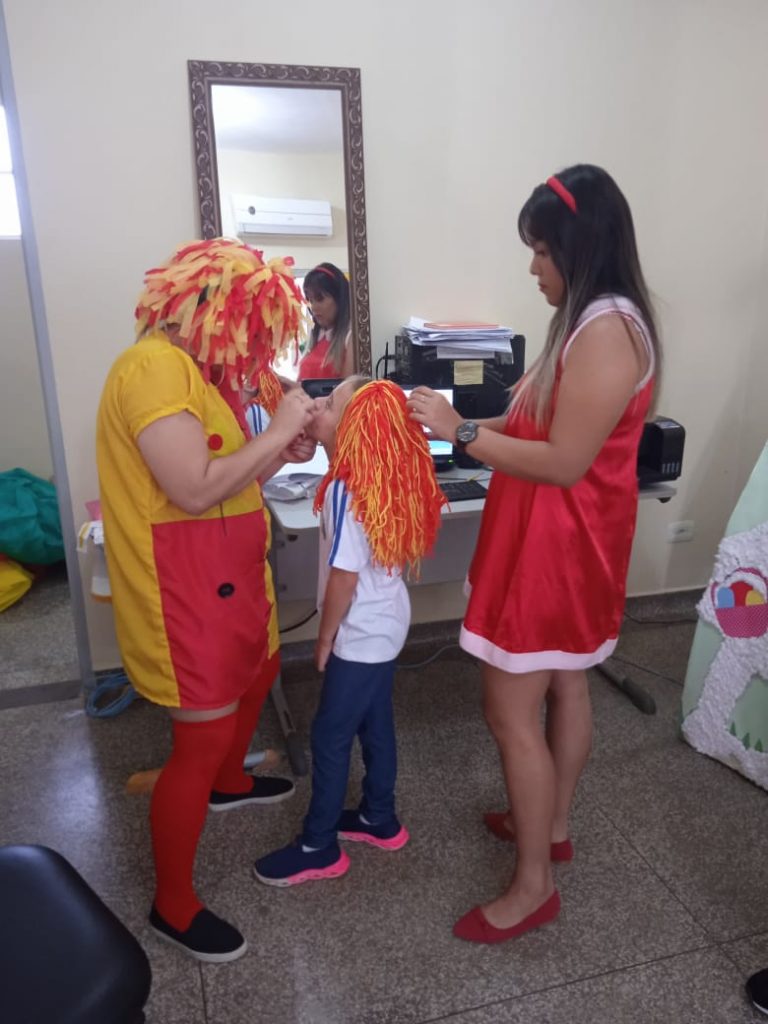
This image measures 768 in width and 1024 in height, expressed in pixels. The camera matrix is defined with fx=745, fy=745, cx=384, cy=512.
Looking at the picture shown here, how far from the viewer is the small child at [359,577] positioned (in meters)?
1.43

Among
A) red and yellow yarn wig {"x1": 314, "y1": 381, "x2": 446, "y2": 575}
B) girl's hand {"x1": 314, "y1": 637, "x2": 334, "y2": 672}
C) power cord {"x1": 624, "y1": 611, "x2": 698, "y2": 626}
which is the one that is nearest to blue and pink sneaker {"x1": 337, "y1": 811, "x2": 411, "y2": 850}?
girl's hand {"x1": 314, "y1": 637, "x2": 334, "y2": 672}

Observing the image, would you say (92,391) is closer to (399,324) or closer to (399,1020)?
(399,324)

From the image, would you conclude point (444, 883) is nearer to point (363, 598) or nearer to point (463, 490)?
point (363, 598)

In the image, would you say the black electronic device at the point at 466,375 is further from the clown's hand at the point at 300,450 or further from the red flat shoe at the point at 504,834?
the red flat shoe at the point at 504,834

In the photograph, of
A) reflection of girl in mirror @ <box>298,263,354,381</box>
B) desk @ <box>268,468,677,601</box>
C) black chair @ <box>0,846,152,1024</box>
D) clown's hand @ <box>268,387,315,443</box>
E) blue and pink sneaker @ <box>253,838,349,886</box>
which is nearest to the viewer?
black chair @ <box>0,846,152,1024</box>

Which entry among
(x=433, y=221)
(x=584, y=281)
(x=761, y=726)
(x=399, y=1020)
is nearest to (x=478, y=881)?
(x=399, y=1020)

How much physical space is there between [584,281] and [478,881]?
1340 millimetres

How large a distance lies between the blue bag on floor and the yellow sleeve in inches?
62.6

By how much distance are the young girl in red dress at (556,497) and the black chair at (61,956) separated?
2.52 ft

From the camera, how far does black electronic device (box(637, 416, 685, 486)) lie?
2246 millimetres

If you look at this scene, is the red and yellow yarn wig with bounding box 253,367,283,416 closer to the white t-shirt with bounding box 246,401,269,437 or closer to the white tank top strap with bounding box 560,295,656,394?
the white t-shirt with bounding box 246,401,269,437

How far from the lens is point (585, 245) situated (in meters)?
1.28

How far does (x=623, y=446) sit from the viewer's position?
1373 millimetres

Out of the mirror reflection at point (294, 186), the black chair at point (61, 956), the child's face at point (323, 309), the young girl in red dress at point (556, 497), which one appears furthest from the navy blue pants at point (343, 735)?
the child's face at point (323, 309)
